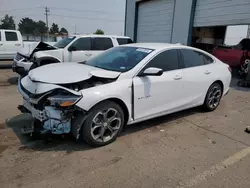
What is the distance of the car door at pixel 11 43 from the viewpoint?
36.2ft

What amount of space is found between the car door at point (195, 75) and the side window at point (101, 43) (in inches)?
178

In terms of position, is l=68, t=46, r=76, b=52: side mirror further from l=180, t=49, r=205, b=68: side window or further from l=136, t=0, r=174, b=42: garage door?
l=136, t=0, r=174, b=42: garage door

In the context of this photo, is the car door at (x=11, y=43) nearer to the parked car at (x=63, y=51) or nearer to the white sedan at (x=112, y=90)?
the parked car at (x=63, y=51)

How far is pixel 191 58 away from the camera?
4496 mm

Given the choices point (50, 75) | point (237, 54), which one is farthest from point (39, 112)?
point (237, 54)

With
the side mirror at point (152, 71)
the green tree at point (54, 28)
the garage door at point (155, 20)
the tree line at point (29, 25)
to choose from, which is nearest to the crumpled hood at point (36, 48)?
the side mirror at point (152, 71)

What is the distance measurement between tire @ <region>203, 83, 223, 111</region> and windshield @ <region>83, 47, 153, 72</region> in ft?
6.45

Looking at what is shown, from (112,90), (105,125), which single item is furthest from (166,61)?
(105,125)

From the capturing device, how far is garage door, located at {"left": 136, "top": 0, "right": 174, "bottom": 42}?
1447 cm

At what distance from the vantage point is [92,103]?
116 inches

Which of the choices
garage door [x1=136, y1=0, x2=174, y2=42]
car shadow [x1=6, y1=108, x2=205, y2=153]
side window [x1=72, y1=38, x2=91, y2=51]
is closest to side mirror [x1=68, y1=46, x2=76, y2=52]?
side window [x1=72, y1=38, x2=91, y2=51]

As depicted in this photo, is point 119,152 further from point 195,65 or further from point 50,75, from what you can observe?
point 195,65

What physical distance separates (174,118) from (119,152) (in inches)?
74.8

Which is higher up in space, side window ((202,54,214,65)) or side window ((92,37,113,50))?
side window ((92,37,113,50))
